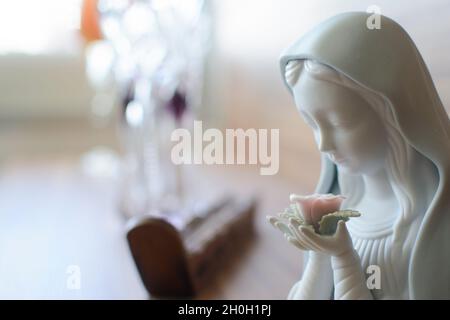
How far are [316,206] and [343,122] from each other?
0.07 m

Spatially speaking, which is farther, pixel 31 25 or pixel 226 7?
pixel 31 25

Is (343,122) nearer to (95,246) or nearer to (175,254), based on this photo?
(175,254)

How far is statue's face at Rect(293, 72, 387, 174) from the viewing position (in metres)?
0.43

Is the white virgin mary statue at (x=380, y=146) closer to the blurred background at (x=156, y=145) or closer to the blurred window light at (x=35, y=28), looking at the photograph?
the blurred background at (x=156, y=145)

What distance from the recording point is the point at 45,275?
2.44 ft

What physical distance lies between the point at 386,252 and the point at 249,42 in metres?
0.93

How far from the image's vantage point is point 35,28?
2.23 metres

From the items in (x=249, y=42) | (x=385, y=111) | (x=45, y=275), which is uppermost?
(x=249, y=42)

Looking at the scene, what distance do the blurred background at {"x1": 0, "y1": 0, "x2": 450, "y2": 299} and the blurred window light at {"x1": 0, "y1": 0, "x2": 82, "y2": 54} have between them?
0.02m

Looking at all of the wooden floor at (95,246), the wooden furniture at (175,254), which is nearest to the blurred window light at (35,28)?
the wooden floor at (95,246)

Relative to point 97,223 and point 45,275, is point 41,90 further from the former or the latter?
point 45,275

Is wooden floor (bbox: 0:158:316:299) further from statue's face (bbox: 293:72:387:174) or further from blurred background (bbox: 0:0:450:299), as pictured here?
statue's face (bbox: 293:72:387:174)

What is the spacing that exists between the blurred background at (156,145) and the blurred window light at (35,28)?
0.05ft
